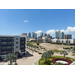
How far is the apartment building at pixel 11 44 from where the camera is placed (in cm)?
1516

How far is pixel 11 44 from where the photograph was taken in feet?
53.7

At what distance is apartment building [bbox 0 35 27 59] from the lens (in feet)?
49.7
